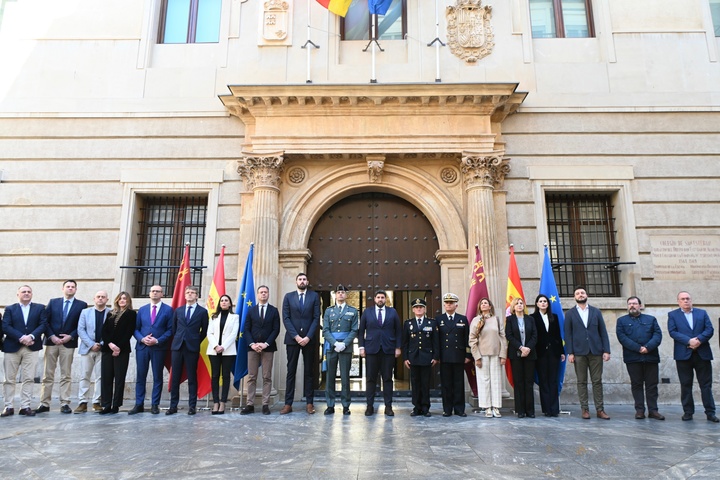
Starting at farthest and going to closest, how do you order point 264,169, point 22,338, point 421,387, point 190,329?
point 264,169
point 190,329
point 421,387
point 22,338

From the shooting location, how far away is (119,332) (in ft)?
29.0

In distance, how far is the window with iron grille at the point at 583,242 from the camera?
448 inches

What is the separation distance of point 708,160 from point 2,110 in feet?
53.5

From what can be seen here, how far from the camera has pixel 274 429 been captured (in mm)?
7074

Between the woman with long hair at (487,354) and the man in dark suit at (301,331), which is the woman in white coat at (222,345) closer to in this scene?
the man in dark suit at (301,331)

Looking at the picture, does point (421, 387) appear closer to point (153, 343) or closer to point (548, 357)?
point (548, 357)

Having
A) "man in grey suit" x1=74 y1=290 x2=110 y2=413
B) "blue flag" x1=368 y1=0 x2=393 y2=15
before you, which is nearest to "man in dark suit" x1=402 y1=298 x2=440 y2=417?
"man in grey suit" x1=74 y1=290 x2=110 y2=413

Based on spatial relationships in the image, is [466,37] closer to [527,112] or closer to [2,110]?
[527,112]

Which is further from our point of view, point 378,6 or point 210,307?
point 378,6

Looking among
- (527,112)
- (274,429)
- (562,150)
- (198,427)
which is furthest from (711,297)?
(198,427)

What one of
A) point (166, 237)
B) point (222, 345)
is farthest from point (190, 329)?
point (166, 237)

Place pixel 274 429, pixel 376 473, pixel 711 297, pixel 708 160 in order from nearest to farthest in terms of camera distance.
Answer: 1. pixel 376 473
2. pixel 274 429
3. pixel 711 297
4. pixel 708 160

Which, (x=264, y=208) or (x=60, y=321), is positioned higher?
(x=264, y=208)

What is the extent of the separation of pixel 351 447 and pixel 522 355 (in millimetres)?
3993
